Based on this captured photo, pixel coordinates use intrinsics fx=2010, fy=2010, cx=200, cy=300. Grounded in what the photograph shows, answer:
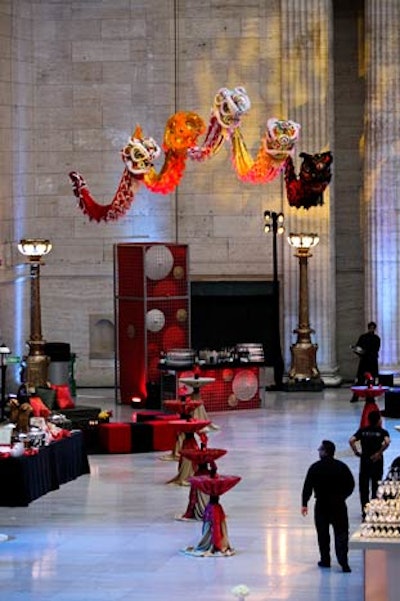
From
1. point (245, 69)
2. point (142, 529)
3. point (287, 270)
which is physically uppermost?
point (245, 69)

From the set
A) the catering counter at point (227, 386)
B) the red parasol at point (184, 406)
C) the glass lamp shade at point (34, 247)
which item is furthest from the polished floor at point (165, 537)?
the glass lamp shade at point (34, 247)

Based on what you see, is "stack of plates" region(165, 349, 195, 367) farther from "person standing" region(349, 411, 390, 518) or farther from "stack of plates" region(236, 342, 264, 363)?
"person standing" region(349, 411, 390, 518)

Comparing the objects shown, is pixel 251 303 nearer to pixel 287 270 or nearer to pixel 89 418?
pixel 287 270

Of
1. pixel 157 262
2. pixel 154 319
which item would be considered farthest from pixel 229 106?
pixel 154 319

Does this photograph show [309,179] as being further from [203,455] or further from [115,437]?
[203,455]

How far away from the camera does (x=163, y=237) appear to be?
125ft

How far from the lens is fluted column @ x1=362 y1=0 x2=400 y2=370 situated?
122 feet

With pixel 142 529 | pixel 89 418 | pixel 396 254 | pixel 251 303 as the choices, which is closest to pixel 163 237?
pixel 251 303

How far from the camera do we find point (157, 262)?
34.1m

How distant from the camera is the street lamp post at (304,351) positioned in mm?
36531

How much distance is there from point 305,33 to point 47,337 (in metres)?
7.55

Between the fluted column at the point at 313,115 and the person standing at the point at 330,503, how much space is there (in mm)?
17434

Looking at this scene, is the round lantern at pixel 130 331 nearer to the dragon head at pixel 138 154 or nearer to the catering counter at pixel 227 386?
the catering counter at pixel 227 386

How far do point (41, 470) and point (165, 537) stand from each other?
10.4 feet
